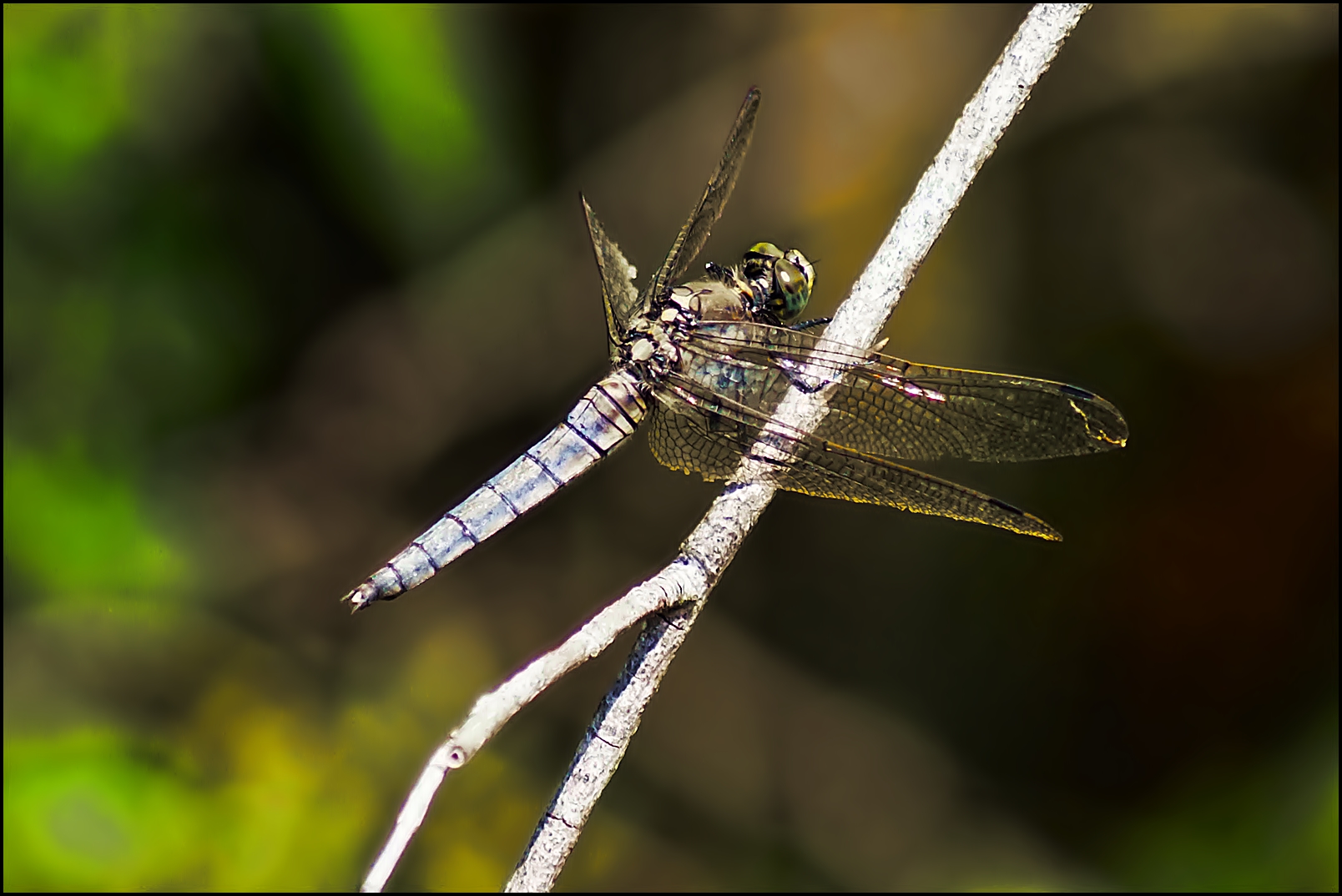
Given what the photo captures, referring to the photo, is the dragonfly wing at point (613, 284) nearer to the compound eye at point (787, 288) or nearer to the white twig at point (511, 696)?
the compound eye at point (787, 288)

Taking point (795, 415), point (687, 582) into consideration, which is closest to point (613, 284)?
point (795, 415)

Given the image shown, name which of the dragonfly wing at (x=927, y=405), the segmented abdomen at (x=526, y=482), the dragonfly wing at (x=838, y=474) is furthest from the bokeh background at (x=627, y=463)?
the dragonfly wing at (x=838, y=474)

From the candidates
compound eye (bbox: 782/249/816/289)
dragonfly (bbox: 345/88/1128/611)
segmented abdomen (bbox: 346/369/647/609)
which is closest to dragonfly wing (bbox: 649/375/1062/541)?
dragonfly (bbox: 345/88/1128/611)

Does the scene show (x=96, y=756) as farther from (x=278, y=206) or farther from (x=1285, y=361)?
(x=1285, y=361)

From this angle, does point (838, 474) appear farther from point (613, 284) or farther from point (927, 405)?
point (613, 284)

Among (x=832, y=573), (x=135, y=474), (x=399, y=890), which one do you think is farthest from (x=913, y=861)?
(x=135, y=474)

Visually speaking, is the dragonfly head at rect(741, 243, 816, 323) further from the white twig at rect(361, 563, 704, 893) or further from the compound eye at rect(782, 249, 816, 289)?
the white twig at rect(361, 563, 704, 893)
